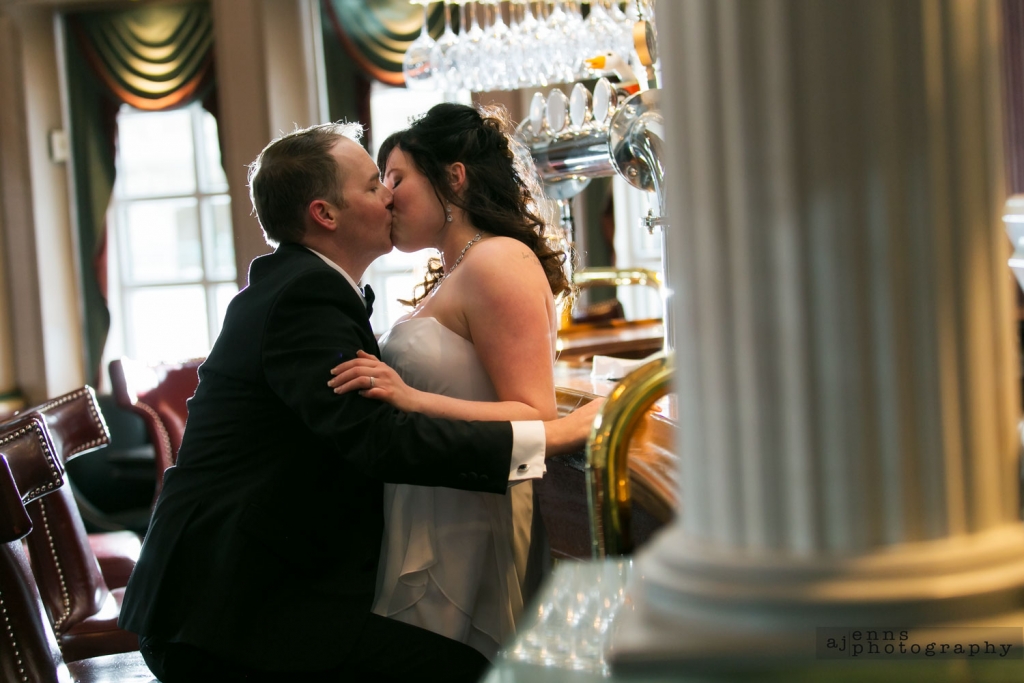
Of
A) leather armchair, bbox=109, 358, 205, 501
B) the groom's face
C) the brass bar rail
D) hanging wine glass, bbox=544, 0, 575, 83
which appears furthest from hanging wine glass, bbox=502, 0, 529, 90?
the brass bar rail

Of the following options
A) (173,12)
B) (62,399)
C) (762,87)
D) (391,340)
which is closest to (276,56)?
(173,12)

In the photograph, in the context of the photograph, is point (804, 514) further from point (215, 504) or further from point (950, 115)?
point (215, 504)

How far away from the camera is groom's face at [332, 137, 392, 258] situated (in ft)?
6.03

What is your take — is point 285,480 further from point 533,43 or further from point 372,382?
point 533,43

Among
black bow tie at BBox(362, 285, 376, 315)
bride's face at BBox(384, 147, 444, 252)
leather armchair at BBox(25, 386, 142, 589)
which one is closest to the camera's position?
black bow tie at BBox(362, 285, 376, 315)

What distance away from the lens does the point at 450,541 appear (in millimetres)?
1808

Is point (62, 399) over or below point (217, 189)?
below

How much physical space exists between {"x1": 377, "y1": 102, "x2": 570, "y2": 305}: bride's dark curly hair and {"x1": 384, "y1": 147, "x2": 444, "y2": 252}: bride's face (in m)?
0.02

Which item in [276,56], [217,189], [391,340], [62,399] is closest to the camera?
[391,340]

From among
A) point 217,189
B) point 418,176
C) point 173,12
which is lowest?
point 418,176

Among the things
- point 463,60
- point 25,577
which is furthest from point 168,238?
point 25,577

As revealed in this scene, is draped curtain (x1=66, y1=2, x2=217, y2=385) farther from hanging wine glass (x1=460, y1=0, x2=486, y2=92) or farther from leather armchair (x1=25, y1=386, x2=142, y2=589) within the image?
leather armchair (x1=25, y1=386, x2=142, y2=589)

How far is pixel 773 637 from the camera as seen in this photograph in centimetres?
65

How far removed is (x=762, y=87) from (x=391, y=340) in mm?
1348
